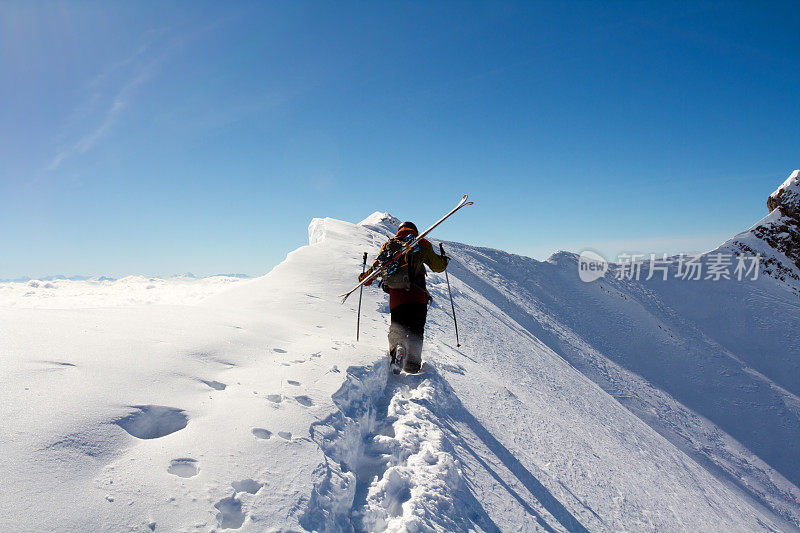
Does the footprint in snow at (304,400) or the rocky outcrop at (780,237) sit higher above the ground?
the rocky outcrop at (780,237)

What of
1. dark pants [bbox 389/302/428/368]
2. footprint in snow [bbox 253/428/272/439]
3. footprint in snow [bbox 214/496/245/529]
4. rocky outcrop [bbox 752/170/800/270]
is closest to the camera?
footprint in snow [bbox 214/496/245/529]

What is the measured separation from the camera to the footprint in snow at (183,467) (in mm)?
2742

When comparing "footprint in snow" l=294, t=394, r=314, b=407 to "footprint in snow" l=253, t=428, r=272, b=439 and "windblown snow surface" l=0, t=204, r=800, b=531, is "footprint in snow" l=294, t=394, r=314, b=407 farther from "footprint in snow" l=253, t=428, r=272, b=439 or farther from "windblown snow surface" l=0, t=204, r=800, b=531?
"footprint in snow" l=253, t=428, r=272, b=439

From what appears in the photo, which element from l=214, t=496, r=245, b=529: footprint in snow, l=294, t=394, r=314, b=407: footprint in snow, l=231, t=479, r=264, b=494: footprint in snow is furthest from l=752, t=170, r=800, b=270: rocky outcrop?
l=214, t=496, r=245, b=529: footprint in snow

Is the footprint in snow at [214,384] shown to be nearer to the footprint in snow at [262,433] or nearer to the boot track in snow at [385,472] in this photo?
the footprint in snow at [262,433]

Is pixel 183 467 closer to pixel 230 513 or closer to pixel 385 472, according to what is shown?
pixel 230 513

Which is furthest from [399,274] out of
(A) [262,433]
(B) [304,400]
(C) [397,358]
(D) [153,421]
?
(D) [153,421]

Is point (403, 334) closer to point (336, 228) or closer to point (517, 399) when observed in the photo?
point (517, 399)

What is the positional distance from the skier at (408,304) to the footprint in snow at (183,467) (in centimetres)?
379

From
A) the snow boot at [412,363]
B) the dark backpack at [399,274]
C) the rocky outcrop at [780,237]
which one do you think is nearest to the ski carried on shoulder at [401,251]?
the dark backpack at [399,274]

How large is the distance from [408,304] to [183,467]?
4134mm

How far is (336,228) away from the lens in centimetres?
1820

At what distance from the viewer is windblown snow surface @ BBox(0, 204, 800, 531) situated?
2.53 metres

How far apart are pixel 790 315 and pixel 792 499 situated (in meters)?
18.8
